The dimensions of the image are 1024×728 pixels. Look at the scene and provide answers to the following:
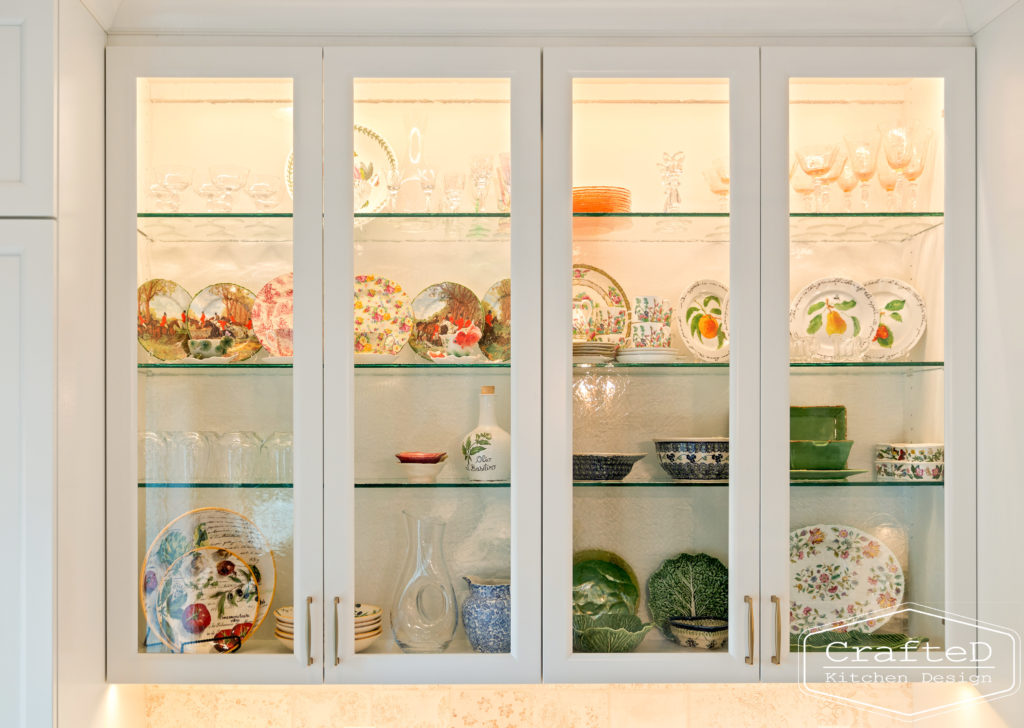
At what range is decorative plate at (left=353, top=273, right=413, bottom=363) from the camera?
1.60m

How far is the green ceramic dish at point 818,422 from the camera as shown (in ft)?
5.24

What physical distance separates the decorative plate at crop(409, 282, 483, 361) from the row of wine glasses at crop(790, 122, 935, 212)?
0.69m

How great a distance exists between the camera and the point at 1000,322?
5.00 ft

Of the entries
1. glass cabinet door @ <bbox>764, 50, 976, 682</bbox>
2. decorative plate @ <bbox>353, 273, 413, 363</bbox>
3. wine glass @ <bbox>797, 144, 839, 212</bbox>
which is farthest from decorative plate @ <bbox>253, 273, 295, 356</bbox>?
wine glass @ <bbox>797, 144, 839, 212</bbox>

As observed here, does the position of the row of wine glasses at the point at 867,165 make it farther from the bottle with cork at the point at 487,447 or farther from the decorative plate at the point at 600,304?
the bottle with cork at the point at 487,447

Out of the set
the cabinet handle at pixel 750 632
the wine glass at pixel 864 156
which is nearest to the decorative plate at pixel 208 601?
the cabinet handle at pixel 750 632

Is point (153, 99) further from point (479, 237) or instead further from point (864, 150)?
point (864, 150)

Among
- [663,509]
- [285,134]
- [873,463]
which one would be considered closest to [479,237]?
[285,134]

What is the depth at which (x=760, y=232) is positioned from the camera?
158 cm

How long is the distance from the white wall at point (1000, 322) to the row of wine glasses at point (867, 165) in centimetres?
11

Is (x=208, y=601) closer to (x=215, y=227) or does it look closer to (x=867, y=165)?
(x=215, y=227)

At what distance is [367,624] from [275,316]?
63cm

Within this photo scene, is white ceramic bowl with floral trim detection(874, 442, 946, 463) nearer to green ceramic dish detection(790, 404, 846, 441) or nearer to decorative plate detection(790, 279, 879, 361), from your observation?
green ceramic dish detection(790, 404, 846, 441)

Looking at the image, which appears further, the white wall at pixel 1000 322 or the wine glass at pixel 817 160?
the wine glass at pixel 817 160
